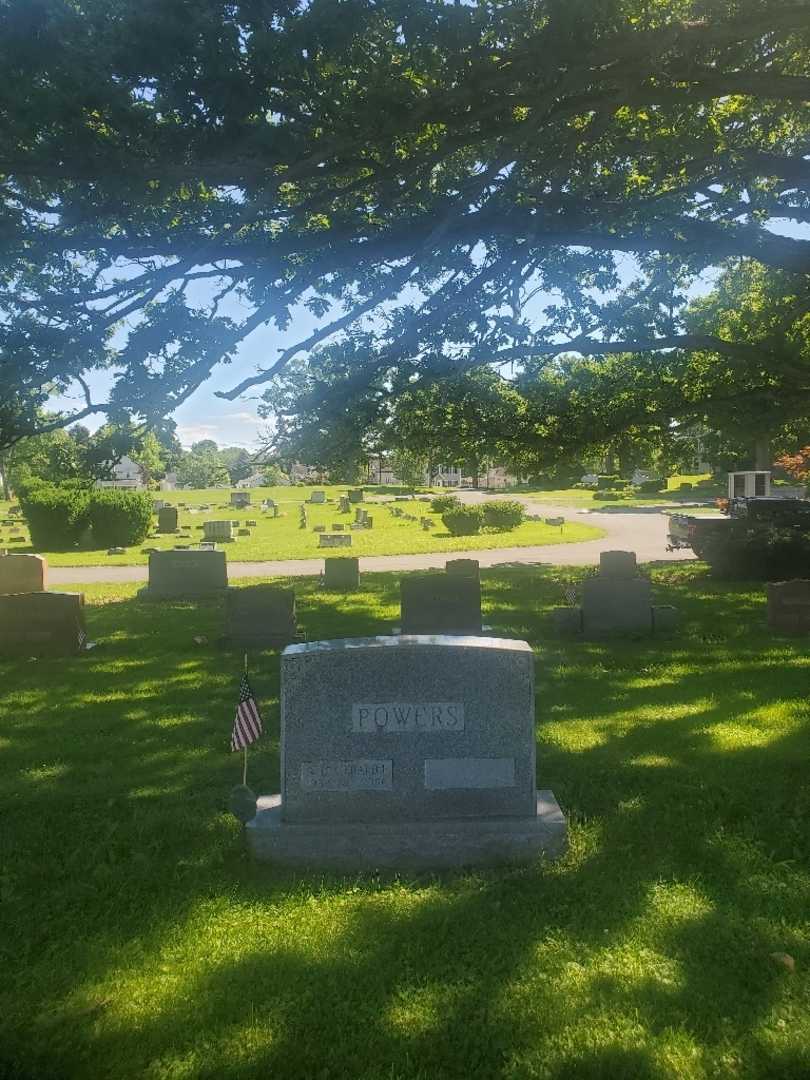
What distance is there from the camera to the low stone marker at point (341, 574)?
61.0 ft

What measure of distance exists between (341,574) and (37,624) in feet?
25.3

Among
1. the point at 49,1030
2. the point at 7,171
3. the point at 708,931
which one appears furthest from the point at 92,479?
the point at 708,931

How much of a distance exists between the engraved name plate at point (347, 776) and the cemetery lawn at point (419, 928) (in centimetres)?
54

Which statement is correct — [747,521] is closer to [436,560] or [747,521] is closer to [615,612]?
[436,560]

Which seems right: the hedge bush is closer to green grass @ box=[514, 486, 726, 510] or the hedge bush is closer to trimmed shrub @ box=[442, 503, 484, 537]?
trimmed shrub @ box=[442, 503, 484, 537]

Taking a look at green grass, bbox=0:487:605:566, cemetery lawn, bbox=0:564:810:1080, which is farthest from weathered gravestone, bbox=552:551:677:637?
green grass, bbox=0:487:605:566

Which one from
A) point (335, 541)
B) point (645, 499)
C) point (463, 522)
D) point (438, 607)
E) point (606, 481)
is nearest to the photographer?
point (438, 607)

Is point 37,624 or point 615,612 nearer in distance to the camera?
point 37,624

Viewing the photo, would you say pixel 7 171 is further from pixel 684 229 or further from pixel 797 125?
pixel 797 125

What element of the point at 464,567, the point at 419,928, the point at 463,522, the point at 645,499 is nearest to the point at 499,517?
the point at 463,522

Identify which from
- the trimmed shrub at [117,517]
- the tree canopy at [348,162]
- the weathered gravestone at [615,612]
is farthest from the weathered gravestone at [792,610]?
the trimmed shrub at [117,517]

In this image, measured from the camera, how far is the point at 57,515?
30.7 meters

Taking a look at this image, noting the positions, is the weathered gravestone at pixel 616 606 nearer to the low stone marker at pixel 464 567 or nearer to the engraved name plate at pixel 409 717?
the low stone marker at pixel 464 567

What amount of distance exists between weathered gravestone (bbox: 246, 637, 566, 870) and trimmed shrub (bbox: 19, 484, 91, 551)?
90.7 ft
